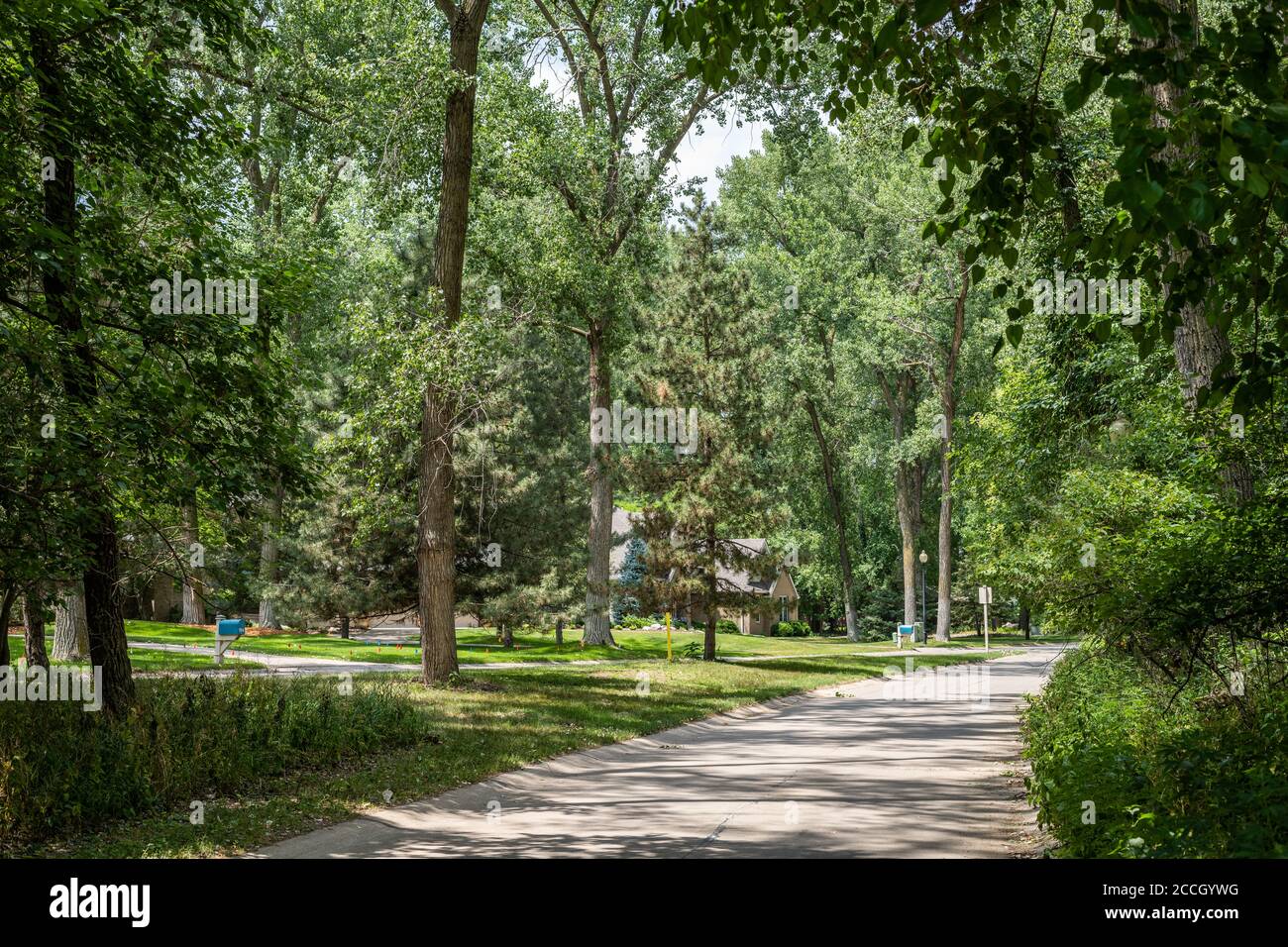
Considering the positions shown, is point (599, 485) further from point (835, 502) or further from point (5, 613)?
point (835, 502)

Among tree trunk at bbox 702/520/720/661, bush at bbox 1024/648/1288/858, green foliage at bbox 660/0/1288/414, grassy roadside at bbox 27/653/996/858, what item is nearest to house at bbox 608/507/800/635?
tree trunk at bbox 702/520/720/661

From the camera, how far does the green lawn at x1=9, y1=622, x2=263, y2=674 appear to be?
72.1 ft

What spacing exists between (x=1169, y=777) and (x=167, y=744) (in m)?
8.69

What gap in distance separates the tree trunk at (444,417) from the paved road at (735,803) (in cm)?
514

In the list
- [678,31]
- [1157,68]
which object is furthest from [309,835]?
[1157,68]

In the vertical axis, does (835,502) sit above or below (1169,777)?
above

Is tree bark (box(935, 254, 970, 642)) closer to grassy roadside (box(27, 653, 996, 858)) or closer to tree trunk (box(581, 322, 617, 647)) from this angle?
tree trunk (box(581, 322, 617, 647))

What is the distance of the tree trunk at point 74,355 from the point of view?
9188 mm

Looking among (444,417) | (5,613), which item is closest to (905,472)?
(444,417)

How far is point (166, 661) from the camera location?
23.9m

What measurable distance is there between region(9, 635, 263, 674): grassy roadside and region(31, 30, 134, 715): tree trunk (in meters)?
8.98

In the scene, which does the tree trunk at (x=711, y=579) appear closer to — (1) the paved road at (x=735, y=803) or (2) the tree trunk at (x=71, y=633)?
(1) the paved road at (x=735, y=803)

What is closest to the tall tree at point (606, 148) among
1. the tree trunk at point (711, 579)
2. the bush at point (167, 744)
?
the tree trunk at point (711, 579)

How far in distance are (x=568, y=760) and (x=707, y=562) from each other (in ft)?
58.1
